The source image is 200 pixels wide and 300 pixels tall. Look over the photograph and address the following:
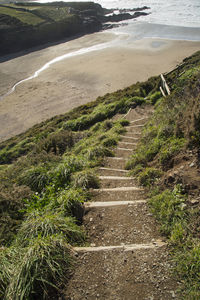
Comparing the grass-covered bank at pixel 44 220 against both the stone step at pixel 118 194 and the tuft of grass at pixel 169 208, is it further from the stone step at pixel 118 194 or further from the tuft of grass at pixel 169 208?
the tuft of grass at pixel 169 208

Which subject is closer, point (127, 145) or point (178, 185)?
point (178, 185)

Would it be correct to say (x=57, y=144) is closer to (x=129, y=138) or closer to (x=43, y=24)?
(x=129, y=138)

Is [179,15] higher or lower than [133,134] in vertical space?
higher

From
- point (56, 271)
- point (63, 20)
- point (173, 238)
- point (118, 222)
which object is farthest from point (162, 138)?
point (63, 20)

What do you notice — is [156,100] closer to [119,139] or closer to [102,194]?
[119,139]

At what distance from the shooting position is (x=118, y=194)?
17.6ft

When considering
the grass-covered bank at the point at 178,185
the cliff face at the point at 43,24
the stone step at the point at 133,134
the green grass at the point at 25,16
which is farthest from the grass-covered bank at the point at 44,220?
the green grass at the point at 25,16

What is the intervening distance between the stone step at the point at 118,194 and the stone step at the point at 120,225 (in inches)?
13.1

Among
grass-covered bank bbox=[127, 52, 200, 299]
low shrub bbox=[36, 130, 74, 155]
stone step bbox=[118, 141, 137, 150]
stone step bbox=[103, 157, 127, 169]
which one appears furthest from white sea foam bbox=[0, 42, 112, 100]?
grass-covered bank bbox=[127, 52, 200, 299]

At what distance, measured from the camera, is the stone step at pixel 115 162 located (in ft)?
22.9

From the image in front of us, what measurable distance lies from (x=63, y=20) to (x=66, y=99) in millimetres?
37295

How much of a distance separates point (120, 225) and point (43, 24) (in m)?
54.9

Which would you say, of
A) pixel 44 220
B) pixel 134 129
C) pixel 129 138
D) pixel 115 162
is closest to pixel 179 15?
pixel 134 129

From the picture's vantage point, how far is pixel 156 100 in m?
14.4
